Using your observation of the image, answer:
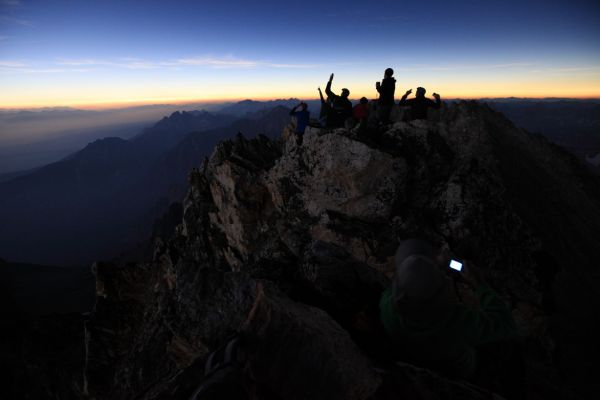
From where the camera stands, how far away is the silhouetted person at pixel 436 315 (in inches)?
144

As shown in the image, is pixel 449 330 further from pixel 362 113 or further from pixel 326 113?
pixel 326 113

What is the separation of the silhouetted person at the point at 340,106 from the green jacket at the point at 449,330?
16157mm

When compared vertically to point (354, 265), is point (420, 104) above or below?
above

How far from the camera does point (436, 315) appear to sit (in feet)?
13.3

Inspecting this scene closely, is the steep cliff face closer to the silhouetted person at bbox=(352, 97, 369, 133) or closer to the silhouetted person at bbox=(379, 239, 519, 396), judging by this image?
the silhouetted person at bbox=(379, 239, 519, 396)

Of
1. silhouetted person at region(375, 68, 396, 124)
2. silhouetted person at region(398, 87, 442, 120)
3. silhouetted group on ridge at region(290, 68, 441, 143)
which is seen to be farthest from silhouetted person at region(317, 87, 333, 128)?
silhouetted person at region(398, 87, 442, 120)

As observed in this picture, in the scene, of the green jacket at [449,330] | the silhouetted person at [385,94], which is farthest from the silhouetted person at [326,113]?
the green jacket at [449,330]

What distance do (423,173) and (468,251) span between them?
511 cm

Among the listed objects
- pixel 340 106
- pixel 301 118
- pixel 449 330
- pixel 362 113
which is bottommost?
pixel 449 330

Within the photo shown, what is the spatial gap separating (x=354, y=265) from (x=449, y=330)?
12.1ft

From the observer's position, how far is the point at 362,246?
17188 millimetres

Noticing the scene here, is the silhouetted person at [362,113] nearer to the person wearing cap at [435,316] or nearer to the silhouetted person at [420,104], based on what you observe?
the silhouetted person at [420,104]

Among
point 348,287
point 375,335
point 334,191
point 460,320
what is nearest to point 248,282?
point 348,287

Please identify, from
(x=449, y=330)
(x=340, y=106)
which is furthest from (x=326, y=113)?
(x=449, y=330)
